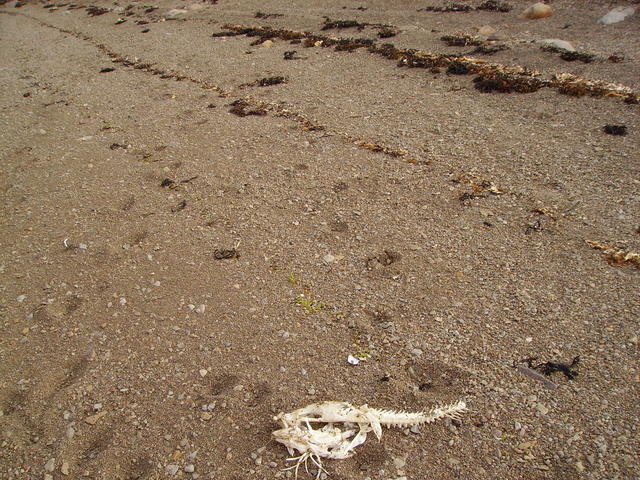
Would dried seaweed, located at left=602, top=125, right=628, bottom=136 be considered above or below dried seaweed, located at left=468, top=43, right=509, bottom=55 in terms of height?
below

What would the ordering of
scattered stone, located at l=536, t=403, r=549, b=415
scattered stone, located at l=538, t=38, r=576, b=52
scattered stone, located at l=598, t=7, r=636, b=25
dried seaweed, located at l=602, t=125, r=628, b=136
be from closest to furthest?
scattered stone, located at l=536, t=403, r=549, b=415 → dried seaweed, located at l=602, t=125, r=628, b=136 → scattered stone, located at l=538, t=38, r=576, b=52 → scattered stone, located at l=598, t=7, r=636, b=25

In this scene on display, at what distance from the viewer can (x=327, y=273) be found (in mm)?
5090

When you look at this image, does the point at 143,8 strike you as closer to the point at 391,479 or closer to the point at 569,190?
the point at 569,190

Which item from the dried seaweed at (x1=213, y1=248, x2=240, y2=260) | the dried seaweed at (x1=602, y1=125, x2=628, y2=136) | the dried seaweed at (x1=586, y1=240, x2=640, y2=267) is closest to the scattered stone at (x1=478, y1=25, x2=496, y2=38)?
the dried seaweed at (x1=602, y1=125, x2=628, y2=136)

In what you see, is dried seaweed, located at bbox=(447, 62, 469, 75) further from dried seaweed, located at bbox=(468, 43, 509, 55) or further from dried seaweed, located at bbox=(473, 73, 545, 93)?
dried seaweed, located at bbox=(468, 43, 509, 55)

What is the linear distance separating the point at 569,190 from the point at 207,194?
5.36 metres

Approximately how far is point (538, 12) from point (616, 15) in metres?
2.25

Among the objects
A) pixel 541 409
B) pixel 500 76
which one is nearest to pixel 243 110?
pixel 500 76

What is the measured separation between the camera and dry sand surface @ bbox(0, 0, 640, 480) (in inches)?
140

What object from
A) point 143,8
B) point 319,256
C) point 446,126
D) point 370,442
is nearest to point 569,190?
point 446,126

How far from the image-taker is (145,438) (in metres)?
3.62

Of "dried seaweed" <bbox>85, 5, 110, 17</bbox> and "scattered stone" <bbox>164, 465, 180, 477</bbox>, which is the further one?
"dried seaweed" <bbox>85, 5, 110, 17</bbox>

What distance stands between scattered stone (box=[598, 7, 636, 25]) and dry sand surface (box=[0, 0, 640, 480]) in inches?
149

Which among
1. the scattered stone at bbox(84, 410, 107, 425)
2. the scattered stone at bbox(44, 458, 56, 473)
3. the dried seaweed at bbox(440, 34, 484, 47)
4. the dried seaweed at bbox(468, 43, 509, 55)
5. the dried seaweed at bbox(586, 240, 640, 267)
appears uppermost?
the dried seaweed at bbox(440, 34, 484, 47)
